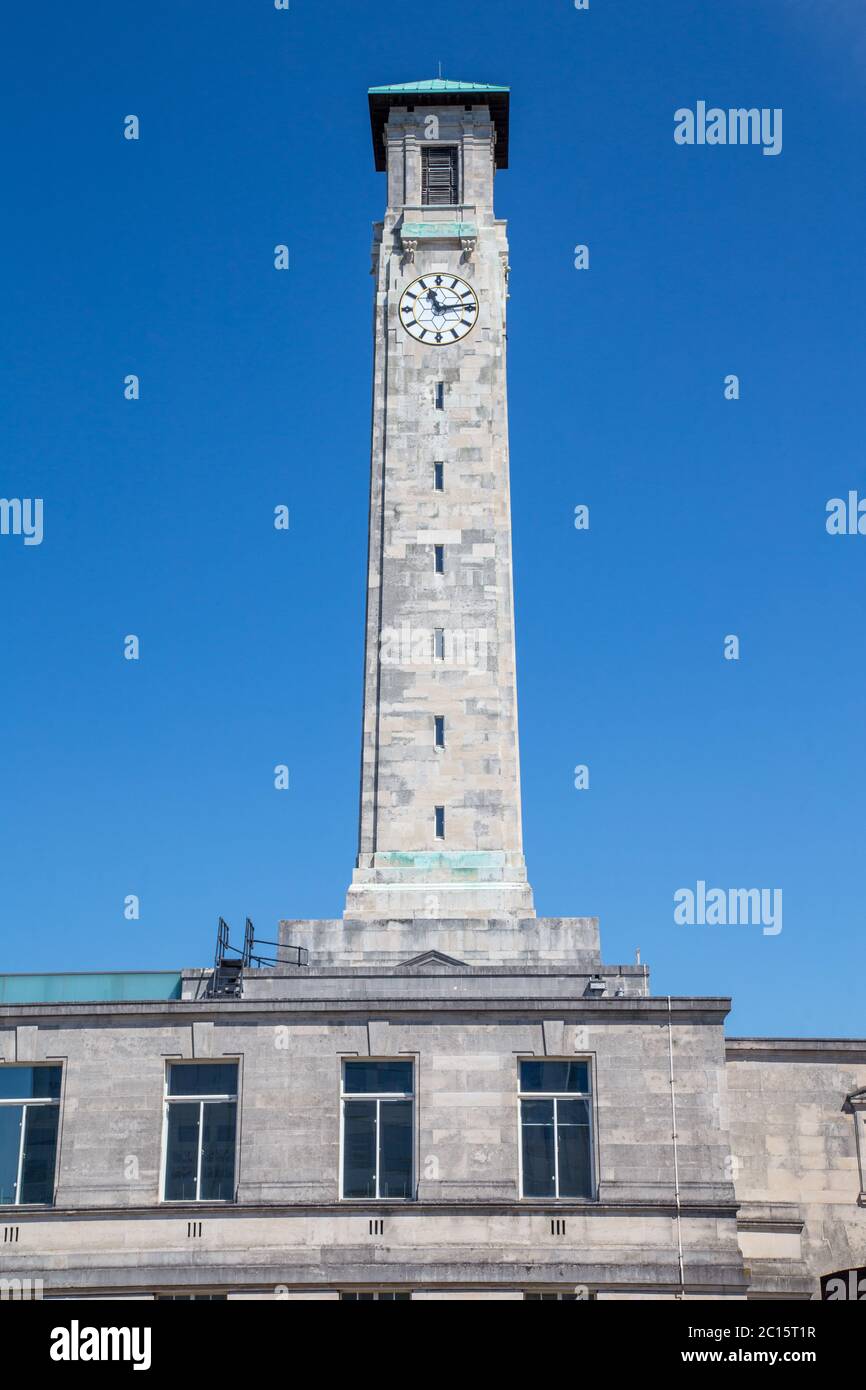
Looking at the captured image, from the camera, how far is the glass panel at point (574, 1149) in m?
38.5

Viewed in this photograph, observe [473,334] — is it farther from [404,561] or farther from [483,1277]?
[483,1277]

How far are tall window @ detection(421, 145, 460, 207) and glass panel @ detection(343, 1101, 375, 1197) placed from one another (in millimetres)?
40039

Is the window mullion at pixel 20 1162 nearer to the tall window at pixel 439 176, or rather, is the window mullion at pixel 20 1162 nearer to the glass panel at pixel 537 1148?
the glass panel at pixel 537 1148

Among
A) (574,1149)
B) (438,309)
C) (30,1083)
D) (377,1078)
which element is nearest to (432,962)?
(377,1078)

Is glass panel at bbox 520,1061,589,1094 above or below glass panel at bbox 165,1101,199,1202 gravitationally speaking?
above

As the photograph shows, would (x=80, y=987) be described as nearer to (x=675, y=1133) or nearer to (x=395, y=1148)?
(x=395, y=1148)

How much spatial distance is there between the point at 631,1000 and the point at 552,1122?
3.50 m

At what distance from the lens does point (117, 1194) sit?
126 feet

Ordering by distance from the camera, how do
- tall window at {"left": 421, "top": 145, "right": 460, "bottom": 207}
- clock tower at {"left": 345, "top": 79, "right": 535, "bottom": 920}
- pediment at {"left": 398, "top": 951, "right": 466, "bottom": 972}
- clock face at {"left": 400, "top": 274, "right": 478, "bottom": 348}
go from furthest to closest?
tall window at {"left": 421, "top": 145, "right": 460, "bottom": 207} → clock face at {"left": 400, "top": 274, "right": 478, "bottom": 348} → clock tower at {"left": 345, "top": 79, "right": 535, "bottom": 920} → pediment at {"left": 398, "top": 951, "right": 466, "bottom": 972}

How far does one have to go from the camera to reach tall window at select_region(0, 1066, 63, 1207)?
3856 centimetres

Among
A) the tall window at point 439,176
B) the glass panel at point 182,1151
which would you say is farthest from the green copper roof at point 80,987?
the tall window at point 439,176

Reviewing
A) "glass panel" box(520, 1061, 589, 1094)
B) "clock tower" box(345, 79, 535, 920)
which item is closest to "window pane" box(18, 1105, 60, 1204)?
"glass panel" box(520, 1061, 589, 1094)

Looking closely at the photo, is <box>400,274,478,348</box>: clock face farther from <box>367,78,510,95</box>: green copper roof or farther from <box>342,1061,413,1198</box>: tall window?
<box>342,1061,413,1198</box>: tall window
